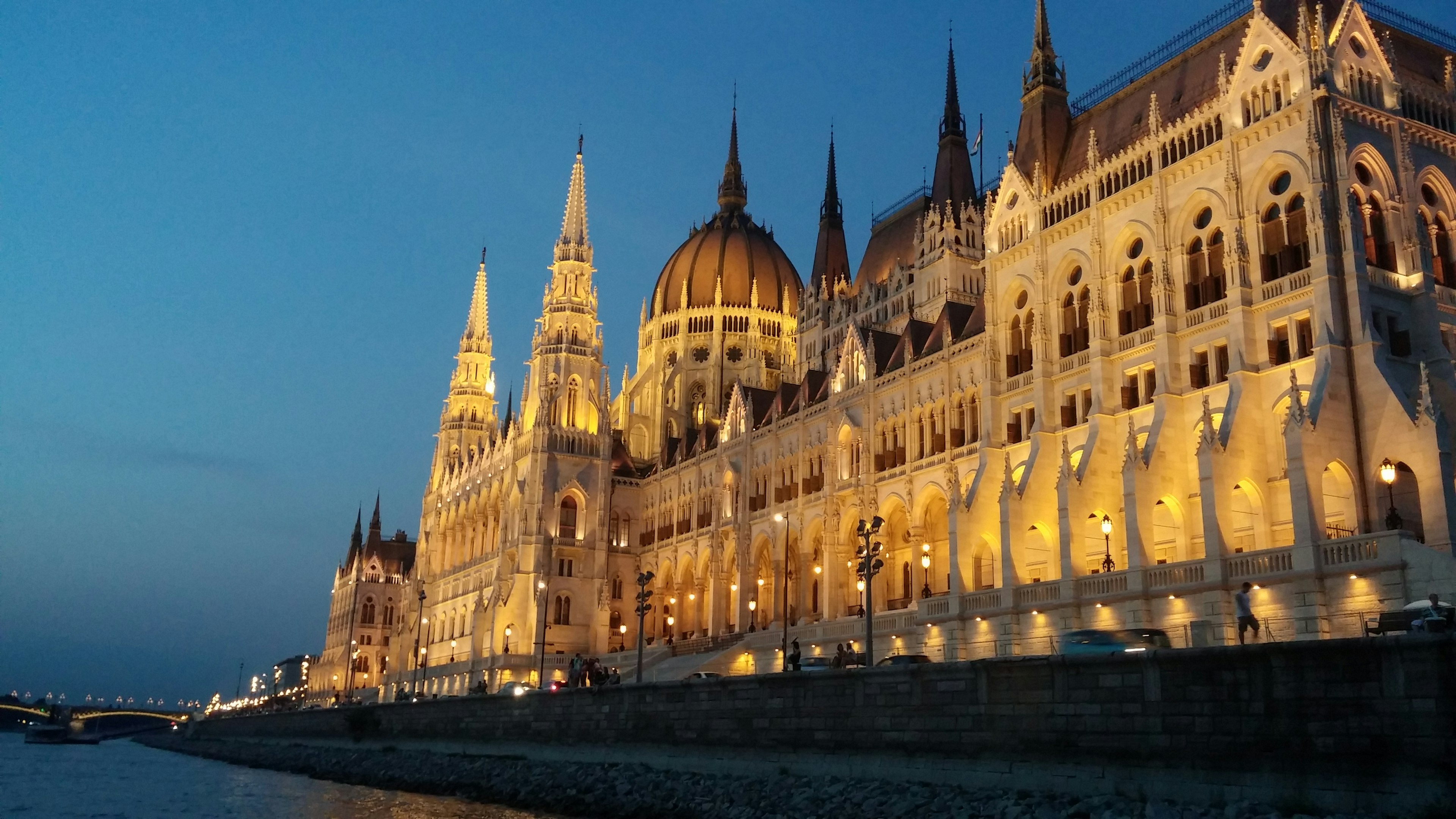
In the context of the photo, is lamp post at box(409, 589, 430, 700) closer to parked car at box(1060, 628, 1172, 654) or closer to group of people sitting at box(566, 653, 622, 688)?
group of people sitting at box(566, 653, 622, 688)

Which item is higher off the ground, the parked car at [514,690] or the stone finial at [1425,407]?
the stone finial at [1425,407]

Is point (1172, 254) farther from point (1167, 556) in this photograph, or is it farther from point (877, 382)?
point (877, 382)

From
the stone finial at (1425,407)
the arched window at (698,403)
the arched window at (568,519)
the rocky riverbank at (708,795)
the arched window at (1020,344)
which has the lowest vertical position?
the rocky riverbank at (708,795)

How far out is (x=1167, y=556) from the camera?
4675 cm

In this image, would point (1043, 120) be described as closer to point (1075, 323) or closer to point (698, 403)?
point (1075, 323)

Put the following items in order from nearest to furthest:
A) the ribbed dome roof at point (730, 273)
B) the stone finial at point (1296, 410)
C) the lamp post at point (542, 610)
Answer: the stone finial at point (1296, 410), the lamp post at point (542, 610), the ribbed dome roof at point (730, 273)

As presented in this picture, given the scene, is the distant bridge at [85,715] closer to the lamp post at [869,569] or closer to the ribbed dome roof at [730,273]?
the ribbed dome roof at [730,273]

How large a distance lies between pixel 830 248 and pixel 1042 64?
122ft

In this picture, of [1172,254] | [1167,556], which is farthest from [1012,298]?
[1167,556]

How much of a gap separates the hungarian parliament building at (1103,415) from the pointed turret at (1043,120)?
18cm

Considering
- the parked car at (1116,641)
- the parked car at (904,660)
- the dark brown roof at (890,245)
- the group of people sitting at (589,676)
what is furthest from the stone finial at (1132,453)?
the dark brown roof at (890,245)

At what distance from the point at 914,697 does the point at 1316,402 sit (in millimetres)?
17534

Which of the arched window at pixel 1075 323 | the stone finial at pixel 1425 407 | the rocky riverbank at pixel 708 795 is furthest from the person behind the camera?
the arched window at pixel 1075 323

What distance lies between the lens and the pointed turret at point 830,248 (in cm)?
9488
